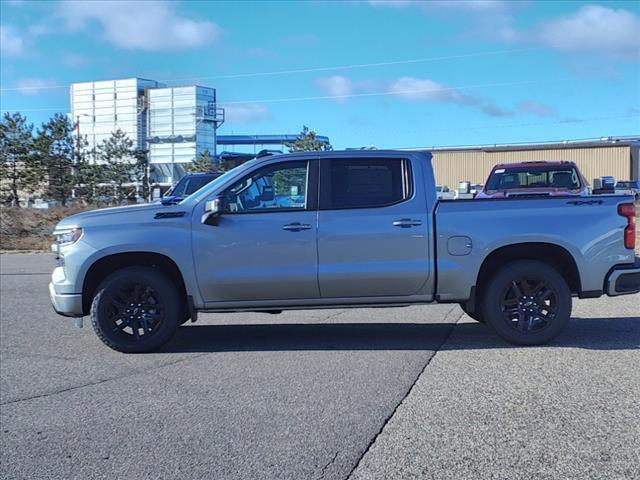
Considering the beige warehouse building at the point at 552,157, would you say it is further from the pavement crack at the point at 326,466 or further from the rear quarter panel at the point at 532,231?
the pavement crack at the point at 326,466

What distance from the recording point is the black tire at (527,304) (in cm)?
739

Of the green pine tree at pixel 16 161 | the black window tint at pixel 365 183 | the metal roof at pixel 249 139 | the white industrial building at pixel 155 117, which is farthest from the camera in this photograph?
the metal roof at pixel 249 139

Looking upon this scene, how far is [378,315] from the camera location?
980 centimetres

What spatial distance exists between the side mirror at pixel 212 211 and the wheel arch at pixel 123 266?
0.57m

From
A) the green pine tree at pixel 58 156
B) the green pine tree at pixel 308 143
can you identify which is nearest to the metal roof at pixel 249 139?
the green pine tree at pixel 308 143

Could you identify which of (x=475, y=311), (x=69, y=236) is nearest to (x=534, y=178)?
(x=475, y=311)

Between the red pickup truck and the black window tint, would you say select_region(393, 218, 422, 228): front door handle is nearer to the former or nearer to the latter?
the black window tint

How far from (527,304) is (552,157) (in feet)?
151

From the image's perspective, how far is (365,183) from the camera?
7.59 meters

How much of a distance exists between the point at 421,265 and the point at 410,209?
1.92ft

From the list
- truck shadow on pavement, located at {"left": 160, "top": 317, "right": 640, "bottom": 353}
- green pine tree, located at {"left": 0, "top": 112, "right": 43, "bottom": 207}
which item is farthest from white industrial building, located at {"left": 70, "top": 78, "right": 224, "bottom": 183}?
truck shadow on pavement, located at {"left": 160, "top": 317, "right": 640, "bottom": 353}

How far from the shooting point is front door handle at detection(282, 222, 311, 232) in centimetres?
733

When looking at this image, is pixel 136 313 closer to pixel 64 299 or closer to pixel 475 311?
pixel 64 299

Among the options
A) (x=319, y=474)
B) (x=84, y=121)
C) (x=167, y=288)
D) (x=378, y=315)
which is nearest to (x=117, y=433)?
(x=319, y=474)
